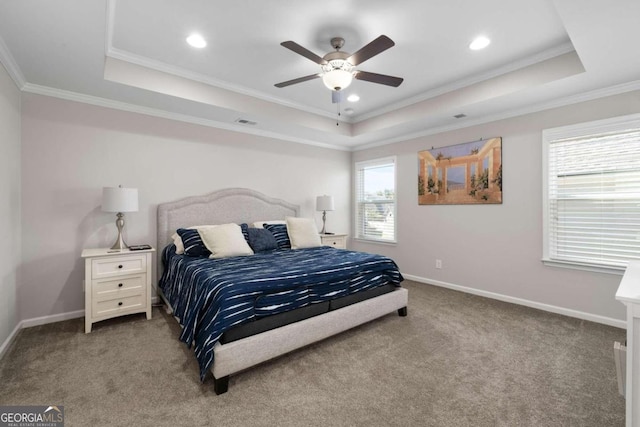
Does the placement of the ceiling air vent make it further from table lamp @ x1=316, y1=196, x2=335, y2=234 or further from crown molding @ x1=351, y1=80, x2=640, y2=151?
crown molding @ x1=351, y1=80, x2=640, y2=151

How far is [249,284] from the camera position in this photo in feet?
6.97

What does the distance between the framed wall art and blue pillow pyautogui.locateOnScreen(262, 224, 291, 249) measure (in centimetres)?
219

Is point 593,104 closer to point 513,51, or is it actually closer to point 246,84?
point 513,51

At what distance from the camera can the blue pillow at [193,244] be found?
10.4 ft

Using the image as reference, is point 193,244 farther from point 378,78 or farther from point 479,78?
point 479,78

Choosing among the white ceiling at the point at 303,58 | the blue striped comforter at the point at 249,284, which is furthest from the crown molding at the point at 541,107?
the blue striped comforter at the point at 249,284

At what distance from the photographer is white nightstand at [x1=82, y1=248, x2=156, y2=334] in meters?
2.76

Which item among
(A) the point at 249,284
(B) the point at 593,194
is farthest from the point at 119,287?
(B) the point at 593,194

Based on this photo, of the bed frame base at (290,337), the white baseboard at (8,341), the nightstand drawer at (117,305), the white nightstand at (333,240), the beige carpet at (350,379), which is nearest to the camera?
the beige carpet at (350,379)

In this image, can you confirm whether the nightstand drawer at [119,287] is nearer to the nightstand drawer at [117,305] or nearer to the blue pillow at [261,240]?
the nightstand drawer at [117,305]

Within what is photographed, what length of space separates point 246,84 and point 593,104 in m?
3.77

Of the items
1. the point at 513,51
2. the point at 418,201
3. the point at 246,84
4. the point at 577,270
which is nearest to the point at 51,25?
the point at 246,84

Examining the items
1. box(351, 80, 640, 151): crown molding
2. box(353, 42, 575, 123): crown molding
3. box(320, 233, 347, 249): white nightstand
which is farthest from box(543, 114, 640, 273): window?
box(320, 233, 347, 249): white nightstand

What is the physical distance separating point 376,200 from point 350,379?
3665mm
